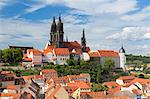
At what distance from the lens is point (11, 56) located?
21.3m

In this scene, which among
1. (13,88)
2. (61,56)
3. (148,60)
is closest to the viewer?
(13,88)

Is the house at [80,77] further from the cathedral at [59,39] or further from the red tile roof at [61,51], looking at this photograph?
the cathedral at [59,39]

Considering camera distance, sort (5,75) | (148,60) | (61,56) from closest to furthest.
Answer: (5,75), (61,56), (148,60)

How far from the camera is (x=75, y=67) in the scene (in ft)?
74.8

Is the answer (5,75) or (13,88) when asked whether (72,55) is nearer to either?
(5,75)

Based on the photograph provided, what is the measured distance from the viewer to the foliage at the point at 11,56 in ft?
68.6

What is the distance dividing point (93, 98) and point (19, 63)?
8.84 meters

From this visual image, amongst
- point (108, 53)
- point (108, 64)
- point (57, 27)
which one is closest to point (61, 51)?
point (57, 27)

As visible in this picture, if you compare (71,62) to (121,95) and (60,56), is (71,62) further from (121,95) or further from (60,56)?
(121,95)

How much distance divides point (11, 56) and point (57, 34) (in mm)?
5519

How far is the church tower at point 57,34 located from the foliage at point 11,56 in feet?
15.7

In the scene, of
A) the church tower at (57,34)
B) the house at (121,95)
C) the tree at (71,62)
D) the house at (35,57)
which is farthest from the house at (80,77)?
the church tower at (57,34)

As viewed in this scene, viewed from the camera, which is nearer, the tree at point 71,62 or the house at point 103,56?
the tree at point 71,62

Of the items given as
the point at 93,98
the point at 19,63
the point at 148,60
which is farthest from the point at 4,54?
the point at 148,60
